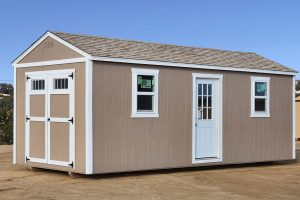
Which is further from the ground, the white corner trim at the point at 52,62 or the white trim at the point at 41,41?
the white trim at the point at 41,41

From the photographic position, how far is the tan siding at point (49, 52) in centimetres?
1334

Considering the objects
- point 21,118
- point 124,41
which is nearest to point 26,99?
point 21,118

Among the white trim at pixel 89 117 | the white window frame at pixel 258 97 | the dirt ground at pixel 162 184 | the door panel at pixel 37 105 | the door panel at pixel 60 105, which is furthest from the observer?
the white window frame at pixel 258 97

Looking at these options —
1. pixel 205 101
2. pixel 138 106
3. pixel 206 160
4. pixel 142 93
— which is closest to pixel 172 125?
pixel 138 106

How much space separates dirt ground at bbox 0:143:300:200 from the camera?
1078cm

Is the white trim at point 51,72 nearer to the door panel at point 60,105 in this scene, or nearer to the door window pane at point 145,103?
the door panel at point 60,105

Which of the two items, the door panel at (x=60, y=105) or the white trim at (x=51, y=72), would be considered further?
the door panel at (x=60, y=105)

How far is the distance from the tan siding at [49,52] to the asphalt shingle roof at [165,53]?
196 millimetres

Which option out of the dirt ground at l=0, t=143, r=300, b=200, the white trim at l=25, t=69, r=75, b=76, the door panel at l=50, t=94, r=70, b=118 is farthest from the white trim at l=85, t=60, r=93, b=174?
the door panel at l=50, t=94, r=70, b=118

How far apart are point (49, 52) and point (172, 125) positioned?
3.31 metres

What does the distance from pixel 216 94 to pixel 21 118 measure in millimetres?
4834

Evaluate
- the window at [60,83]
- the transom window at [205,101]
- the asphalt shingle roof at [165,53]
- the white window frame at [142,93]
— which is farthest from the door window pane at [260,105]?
the window at [60,83]

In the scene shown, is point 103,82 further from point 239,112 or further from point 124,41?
point 239,112


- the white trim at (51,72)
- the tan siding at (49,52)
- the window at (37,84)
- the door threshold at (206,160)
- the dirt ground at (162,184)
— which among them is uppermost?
the tan siding at (49,52)
